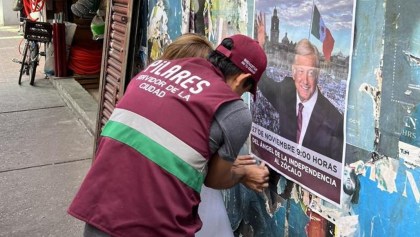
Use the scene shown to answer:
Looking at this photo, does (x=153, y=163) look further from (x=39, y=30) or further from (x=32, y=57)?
(x=32, y=57)

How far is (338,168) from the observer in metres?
1.98

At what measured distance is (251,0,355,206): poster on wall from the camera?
1.95 metres

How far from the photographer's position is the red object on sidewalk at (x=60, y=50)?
8.14 m

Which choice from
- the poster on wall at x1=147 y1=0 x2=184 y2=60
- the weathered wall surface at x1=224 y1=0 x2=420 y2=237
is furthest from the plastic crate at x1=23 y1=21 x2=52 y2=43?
the weathered wall surface at x1=224 y1=0 x2=420 y2=237

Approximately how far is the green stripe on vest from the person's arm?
11 cm

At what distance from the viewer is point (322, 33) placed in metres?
2.01

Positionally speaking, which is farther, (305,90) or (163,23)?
(163,23)

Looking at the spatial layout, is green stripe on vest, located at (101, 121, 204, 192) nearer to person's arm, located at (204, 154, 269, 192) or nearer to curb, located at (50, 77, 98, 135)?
person's arm, located at (204, 154, 269, 192)

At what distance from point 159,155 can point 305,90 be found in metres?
0.77

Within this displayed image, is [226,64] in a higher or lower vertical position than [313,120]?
higher

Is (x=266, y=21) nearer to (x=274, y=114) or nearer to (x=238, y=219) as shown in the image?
(x=274, y=114)

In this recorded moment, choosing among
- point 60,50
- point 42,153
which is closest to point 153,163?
point 42,153

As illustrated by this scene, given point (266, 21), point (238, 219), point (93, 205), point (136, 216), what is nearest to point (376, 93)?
point (266, 21)

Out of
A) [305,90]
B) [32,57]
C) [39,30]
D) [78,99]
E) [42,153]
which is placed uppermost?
[39,30]
